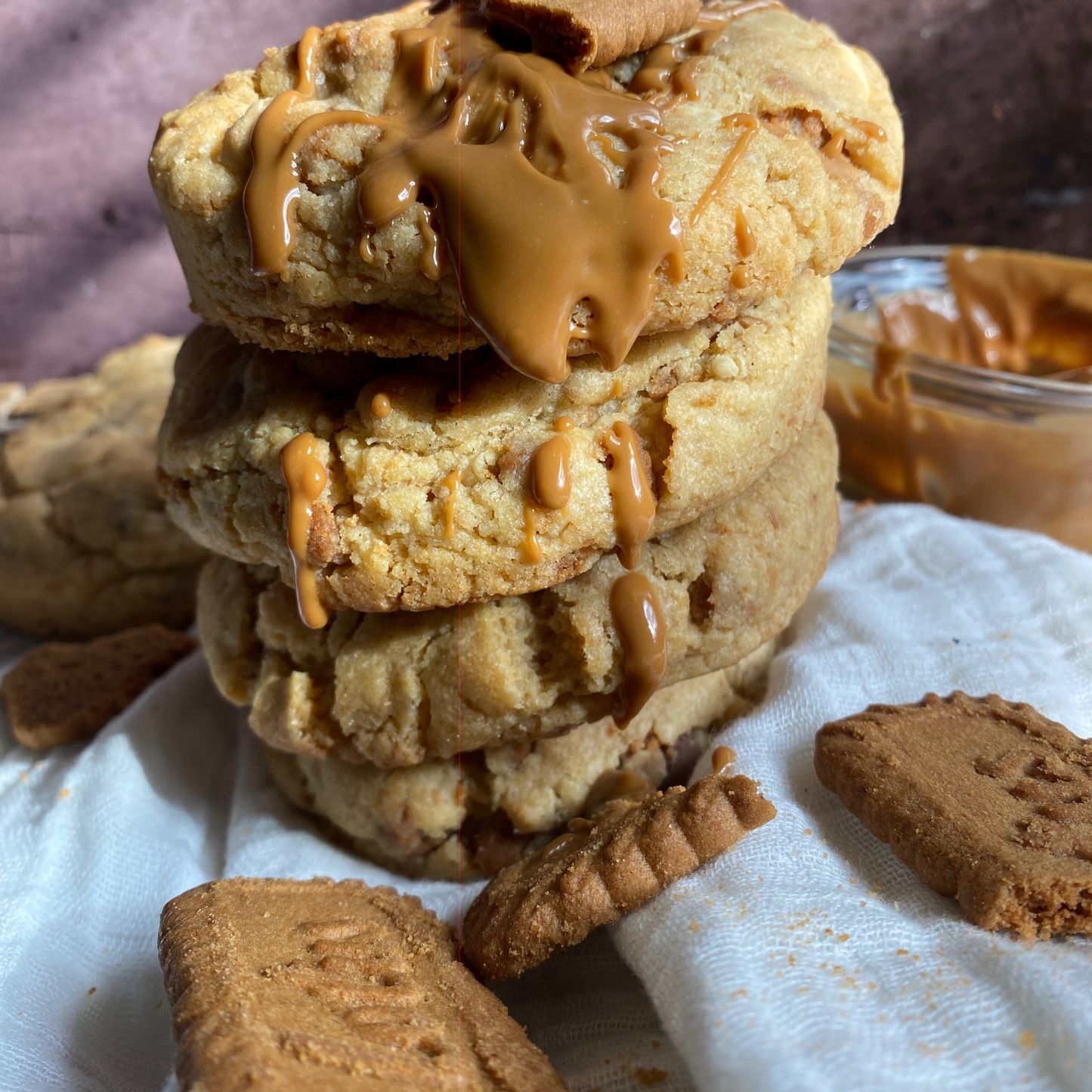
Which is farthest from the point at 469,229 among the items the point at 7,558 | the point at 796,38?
the point at 7,558

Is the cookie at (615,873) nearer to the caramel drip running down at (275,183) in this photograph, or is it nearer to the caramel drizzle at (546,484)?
the caramel drizzle at (546,484)

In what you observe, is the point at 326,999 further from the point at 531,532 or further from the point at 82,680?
the point at 82,680

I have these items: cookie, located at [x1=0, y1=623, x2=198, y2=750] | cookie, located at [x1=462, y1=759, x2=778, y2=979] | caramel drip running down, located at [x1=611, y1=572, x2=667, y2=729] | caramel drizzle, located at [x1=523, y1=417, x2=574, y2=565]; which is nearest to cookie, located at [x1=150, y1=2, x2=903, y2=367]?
caramel drizzle, located at [x1=523, y1=417, x2=574, y2=565]

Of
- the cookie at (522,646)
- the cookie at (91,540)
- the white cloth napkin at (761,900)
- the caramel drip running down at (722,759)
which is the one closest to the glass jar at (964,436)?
the white cloth napkin at (761,900)

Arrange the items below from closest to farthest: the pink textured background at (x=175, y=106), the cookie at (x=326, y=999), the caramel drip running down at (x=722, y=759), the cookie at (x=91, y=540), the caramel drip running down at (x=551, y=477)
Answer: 1. the cookie at (x=326, y=999)
2. the caramel drip running down at (x=551, y=477)
3. the caramel drip running down at (x=722, y=759)
4. the cookie at (x=91, y=540)
5. the pink textured background at (x=175, y=106)

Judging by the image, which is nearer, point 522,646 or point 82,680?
point 522,646

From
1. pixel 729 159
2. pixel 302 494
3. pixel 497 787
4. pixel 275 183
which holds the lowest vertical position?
pixel 497 787

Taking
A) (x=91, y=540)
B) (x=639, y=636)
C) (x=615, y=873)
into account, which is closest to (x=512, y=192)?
(x=639, y=636)
